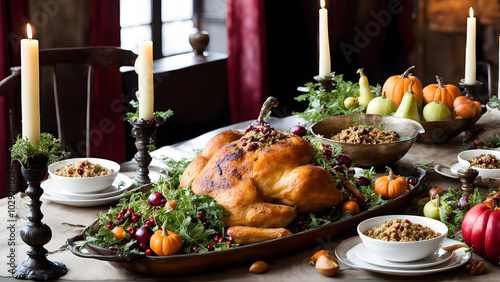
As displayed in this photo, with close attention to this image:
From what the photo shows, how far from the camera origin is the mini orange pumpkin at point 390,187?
6.36 feet

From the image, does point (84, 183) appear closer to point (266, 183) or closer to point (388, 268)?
point (266, 183)

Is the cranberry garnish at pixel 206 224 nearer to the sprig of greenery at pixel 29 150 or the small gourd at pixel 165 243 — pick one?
the small gourd at pixel 165 243

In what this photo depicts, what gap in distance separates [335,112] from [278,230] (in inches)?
50.6

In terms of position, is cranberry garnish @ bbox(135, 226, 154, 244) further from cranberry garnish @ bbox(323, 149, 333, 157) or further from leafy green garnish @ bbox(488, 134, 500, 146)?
leafy green garnish @ bbox(488, 134, 500, 146)

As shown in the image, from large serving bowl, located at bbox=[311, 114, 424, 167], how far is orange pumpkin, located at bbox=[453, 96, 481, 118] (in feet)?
1.21

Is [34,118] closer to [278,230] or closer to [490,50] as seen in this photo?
[278,230]

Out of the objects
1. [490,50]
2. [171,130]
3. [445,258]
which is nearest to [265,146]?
[445,258]

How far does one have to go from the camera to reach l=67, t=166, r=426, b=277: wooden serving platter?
5.00 feet

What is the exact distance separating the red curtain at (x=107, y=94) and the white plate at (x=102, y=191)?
176 cm

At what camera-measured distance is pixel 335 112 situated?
9.37 ft

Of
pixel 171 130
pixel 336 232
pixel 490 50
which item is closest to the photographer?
pixel 336 232

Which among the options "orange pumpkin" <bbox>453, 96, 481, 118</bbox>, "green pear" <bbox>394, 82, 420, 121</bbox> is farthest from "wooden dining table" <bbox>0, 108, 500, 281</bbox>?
"orange pumpkin" <bbox>453, 96, 481, 118</bbox>

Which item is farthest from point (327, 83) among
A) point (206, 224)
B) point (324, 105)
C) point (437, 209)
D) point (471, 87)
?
point (206, 224)

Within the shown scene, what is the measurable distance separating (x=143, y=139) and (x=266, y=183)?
1.90 feet
